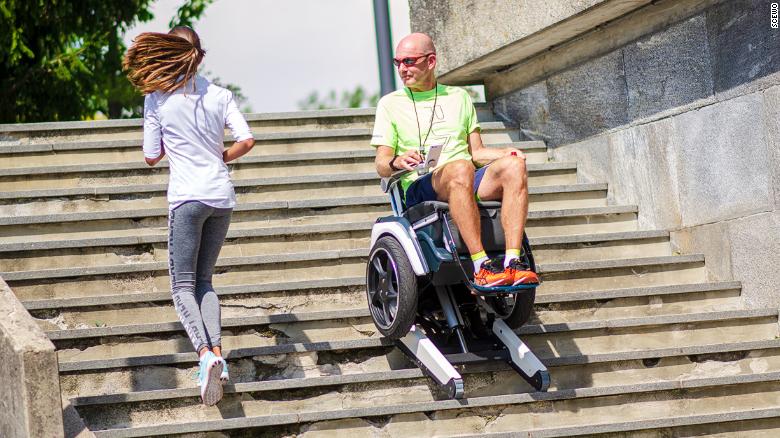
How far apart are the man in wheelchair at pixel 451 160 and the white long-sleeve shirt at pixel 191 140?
2.63 ft

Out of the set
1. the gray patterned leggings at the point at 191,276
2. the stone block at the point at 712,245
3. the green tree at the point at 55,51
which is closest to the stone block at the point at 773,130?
the stone block at the point at 712,245

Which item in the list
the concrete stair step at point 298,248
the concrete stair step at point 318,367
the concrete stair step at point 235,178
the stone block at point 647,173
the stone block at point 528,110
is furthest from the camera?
the stone block at point 528,110

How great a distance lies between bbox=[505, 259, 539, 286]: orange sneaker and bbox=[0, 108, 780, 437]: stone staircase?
2.08 ft

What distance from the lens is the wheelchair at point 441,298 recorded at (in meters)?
5.45

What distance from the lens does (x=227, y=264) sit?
Result: 22.3ft

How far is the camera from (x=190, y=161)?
5.30m

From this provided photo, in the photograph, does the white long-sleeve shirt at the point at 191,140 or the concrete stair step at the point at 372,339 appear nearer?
the white long-sleeve shirt at the point at 191,140

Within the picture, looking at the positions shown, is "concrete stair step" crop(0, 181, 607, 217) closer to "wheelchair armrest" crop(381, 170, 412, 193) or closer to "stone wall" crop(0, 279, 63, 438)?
"wheelchair armrest" crop(381, 170, 412, 193)

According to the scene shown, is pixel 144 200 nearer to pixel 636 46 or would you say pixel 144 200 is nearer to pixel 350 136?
pixel 350 136

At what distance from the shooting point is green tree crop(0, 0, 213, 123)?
524 inches

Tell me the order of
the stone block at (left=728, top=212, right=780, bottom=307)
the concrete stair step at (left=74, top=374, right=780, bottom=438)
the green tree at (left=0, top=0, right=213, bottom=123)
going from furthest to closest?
the green tree at (left=0, top=0, right=213, bottom=123)
the stone block at (left=728, top=212, right=780, bottom=307)
the concrete stair step at (left=74, top=374, right=780, bottom=438)

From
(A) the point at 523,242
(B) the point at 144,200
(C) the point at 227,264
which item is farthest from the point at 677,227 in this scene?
(B) the point at 144,200

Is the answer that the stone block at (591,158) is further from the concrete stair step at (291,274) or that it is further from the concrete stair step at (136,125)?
the concrete stair step at (291,274)

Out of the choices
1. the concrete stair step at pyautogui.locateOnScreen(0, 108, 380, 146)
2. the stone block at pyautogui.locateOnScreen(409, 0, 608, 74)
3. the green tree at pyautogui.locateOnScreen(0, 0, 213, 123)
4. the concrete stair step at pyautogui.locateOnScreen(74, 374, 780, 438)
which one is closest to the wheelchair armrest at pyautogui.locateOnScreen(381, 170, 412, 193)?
the concrete stair step at pyautogui.locateOnScreen(74, 374, 780, 438)
